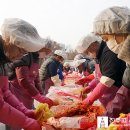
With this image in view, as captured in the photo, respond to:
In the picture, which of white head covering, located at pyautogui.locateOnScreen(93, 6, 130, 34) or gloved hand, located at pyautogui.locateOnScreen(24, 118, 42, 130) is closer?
white head covering, located at pyautogui.locateOnScreen(93, 6, 130, 34)

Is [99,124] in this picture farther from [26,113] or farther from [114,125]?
[26,113]

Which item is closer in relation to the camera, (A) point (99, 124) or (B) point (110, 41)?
(A) point (99, 124)

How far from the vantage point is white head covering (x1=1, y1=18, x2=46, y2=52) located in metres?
3.46

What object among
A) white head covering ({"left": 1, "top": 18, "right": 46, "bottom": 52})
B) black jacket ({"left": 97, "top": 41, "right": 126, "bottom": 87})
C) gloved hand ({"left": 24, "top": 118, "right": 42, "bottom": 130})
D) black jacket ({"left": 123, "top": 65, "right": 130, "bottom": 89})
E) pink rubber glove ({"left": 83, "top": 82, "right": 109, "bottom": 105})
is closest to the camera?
black jacket ({"left": 123, "top": 65, "right": 130, "bottom": 89})

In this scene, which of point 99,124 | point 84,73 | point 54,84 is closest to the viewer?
point 99,124

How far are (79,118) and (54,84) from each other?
16.4ft

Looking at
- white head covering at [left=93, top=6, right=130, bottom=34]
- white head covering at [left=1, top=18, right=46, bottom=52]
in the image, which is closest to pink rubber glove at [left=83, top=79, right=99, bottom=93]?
white head covering at [left=93, top=6, right=130, bottom=34]

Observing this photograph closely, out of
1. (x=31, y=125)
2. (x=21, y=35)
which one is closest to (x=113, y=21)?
(x=21, y=35)

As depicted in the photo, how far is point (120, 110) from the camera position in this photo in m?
3.53

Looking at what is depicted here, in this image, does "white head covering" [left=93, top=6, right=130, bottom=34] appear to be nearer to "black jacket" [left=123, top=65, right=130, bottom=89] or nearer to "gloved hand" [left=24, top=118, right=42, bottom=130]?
"black jacket" [left=123, top=65, right=130, bottom=89]

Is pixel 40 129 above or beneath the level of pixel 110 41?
beneath

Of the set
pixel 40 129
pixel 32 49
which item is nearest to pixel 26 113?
pixel 40 129

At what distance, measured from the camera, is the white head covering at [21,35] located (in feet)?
11.3

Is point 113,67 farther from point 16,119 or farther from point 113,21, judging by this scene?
point 16,119
